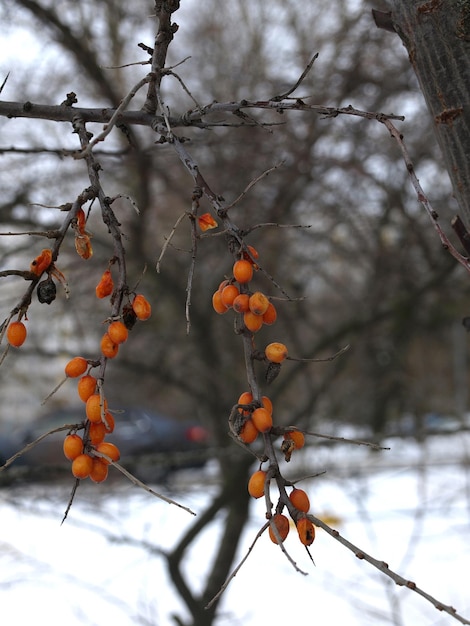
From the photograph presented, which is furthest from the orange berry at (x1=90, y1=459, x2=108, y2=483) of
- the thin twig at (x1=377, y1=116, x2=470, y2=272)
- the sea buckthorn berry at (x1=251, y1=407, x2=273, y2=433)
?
the thin twig at (x1=377, y1=116, x2=470, y2=272)

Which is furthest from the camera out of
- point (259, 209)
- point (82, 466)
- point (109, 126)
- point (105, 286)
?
point (259, 209)

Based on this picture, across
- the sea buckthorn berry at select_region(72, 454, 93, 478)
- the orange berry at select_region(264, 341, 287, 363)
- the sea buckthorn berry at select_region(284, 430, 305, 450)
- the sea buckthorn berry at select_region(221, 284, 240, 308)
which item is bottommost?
the sea buckthorn berry at select_region(284, 430, 305, 450)

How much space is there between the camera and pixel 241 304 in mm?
996

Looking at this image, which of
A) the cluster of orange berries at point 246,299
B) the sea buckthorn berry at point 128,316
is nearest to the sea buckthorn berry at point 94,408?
the sea buckthorn berry at point 128,316

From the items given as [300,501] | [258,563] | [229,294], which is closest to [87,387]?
[229,294]

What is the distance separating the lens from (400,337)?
5.11 m

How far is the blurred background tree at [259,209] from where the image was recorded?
4227 mm

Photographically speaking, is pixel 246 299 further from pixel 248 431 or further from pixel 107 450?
pixel 107 450

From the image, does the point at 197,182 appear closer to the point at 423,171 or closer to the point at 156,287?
the point at 156,287

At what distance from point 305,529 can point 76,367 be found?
431 millimetres

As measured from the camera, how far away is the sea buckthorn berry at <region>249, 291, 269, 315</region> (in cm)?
98

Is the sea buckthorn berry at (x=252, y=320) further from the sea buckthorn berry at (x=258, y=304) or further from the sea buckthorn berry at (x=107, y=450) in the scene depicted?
the sea buckthorn berry at (x=107, y=450)

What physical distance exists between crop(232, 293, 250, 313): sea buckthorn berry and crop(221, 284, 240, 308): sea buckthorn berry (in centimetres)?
2

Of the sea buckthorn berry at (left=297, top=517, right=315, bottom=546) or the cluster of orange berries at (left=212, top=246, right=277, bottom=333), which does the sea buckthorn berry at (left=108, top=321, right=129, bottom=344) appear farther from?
the sea buckthorn berry at (left=297, top=517, right=315, bottom=546)
